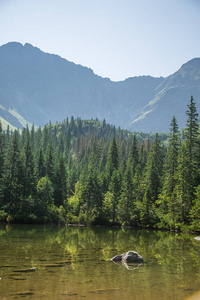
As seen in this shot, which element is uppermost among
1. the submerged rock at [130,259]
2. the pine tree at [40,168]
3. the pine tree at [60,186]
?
the pine tree at [40,168]

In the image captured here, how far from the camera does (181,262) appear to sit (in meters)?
23.8

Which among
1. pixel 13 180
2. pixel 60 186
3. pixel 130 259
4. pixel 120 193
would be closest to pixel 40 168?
pixel 60 186

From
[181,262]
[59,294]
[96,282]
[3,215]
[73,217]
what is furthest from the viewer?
[73,217]

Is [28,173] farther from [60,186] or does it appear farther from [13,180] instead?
[60,186]

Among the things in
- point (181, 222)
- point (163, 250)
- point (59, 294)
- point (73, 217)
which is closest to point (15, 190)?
point (73, 217)

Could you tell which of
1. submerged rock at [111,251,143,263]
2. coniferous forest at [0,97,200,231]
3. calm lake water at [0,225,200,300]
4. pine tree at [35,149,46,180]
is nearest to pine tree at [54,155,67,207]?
coniferous forest at [0,97,200,231]

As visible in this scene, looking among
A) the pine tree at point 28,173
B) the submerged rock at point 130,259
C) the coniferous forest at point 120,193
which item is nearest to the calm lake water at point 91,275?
the submerged rock at point 130,259

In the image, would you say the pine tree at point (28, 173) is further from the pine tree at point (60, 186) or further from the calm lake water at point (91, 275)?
the calm lake water at point (91, 275)

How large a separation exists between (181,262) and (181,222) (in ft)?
95.7

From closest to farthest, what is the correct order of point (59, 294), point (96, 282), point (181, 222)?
point (59, 294) → point (96, 282) → point (181, 222)

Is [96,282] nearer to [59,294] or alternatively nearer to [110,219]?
[59,294]

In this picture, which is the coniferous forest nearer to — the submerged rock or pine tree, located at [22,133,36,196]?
pine tree, located at [22,133,36,196]

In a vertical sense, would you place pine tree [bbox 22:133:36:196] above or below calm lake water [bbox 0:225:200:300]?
above

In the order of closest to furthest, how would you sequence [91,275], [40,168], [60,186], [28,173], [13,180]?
[91,275], [13,180], [28,173], [60,186], [40,168]
